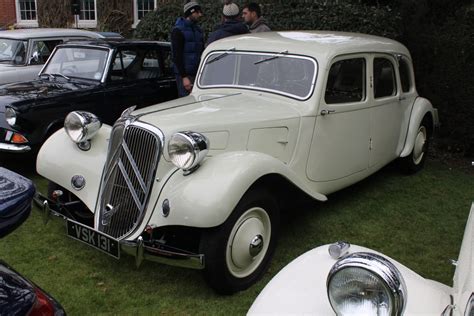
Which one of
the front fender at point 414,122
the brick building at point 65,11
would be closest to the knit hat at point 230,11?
the front fender at point 414,122

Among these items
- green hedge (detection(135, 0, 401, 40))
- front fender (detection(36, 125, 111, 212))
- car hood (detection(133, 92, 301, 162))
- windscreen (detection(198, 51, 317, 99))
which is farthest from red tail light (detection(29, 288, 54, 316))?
green hedge (detection(135, 0, 401, 40))

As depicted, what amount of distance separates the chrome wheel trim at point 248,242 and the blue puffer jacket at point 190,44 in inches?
132

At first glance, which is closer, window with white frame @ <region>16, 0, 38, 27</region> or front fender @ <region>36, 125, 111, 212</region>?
front fender @ <region>36, 125, 111, 212</region>

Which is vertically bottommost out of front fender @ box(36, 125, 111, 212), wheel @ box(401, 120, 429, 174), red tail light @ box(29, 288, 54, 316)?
wheel @ box(401, 120, 429, 174)

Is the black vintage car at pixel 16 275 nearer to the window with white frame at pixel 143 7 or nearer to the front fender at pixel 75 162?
the front fender at pixel 75 162

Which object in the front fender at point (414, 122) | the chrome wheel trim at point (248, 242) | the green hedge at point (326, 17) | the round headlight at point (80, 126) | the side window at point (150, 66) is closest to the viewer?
the chrome wheel trim at point (248, 242)

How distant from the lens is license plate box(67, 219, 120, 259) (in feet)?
10.7

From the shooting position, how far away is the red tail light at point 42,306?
1.87 meters

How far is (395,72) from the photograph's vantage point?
18.1 feet

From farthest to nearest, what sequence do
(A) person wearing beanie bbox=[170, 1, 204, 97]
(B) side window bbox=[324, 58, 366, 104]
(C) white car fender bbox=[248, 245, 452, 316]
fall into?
1. (A) person wearing beanie bbox=[170, 1, 204, 97]
2. (B) side window bbox=[324, 58, 366, 104]
3. (C) white car fender bbox=[248, 245, 452, 316]

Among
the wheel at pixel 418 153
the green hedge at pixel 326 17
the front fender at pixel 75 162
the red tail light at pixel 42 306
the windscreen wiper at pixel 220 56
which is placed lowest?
the wheel at pixel 418 153

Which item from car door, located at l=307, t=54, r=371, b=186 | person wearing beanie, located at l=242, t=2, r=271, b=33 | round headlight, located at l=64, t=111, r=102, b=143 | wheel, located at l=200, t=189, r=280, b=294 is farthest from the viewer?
person wearing beanie, located at l=242, t=2, r=271, b=33

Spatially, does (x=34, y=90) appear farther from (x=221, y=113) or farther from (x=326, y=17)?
(x=326, y=17)

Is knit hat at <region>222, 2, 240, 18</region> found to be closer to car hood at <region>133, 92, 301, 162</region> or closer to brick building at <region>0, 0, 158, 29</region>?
car hood at <region>133, 92, 301, 162</region>
